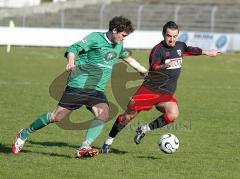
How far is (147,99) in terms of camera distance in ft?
32.7

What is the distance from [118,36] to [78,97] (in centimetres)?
104

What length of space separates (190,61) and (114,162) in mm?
21891

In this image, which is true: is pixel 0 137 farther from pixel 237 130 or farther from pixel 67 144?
pixel 237 130

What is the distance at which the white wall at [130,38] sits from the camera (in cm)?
3312

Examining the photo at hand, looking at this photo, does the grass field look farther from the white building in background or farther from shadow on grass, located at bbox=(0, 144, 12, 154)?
the white building in background

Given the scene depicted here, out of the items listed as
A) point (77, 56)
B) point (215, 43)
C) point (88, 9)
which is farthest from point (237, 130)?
point (88, 9)

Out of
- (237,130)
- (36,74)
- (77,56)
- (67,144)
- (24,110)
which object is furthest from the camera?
(36,74)

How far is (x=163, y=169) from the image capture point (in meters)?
8.51

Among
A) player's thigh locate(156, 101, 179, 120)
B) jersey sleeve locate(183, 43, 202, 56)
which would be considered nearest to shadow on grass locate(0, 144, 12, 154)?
player's thigh locate(156, 101, 179, 120)

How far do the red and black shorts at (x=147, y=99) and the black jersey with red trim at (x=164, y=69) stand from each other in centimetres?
8

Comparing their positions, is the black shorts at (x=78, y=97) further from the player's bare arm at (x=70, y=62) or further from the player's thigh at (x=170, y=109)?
the player's thigh at (x=170, y=109)

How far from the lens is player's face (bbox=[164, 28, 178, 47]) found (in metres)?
9.55

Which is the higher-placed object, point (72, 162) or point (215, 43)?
point (72, 162)

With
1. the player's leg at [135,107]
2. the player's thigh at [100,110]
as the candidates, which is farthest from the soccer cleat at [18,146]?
the player's leg at [135,107]
